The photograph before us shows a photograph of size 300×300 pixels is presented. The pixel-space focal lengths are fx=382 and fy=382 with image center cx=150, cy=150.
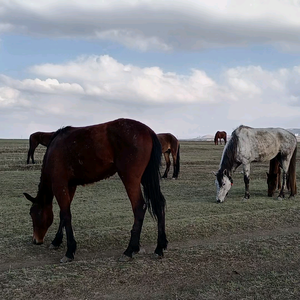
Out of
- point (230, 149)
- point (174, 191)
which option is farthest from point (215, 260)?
point (174, 191)

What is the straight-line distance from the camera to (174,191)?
1388cm

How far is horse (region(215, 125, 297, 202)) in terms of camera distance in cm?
1201

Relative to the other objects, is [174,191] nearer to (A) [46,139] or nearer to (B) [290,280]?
(B) [290,280]

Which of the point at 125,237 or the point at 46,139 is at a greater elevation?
the point at 46,139

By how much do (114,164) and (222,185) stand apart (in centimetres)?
633

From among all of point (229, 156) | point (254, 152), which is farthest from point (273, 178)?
point (229, 156)

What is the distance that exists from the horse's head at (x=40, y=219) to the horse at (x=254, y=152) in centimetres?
618

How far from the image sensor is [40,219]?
670cm

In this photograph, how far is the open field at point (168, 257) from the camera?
15.4 feet

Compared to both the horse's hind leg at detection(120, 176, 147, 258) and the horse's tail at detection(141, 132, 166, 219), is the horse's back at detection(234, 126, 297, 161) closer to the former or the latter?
the horse's tail at detection(141, 132, 166, 219)

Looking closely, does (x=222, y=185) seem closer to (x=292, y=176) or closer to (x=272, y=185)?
(x=272, y=185)

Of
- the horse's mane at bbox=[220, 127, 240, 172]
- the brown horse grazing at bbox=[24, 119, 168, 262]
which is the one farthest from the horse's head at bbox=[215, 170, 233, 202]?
the brown horse grazing at bbox=[24, 119, 168, 262]

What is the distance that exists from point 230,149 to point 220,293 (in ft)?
26.1

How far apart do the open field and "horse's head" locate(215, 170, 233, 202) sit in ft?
1.76
